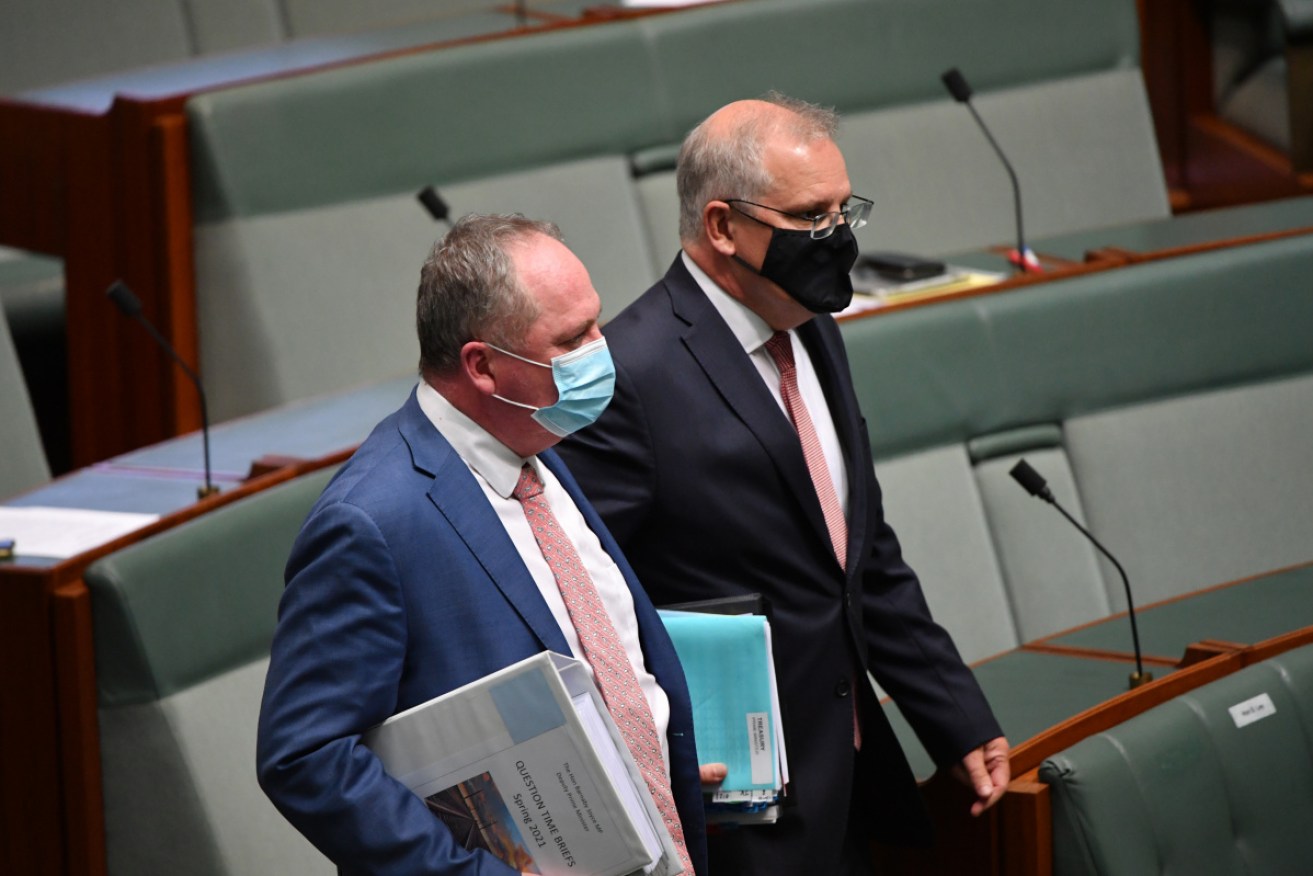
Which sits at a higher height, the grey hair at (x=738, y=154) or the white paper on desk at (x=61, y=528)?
the grey hair at (x=738, y=154)

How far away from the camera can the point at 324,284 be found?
2475 millimetres

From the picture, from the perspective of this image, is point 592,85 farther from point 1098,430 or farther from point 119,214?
point 1098,430

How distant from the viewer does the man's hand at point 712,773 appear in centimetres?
120

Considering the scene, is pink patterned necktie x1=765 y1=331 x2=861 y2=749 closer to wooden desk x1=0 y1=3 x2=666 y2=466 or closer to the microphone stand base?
the microphone stand base

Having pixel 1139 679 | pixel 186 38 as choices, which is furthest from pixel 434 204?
pixel 186 38

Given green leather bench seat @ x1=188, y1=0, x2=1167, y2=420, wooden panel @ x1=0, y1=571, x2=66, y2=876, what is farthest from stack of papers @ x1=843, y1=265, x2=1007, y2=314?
wooden panel @ x1=0, y1=571, x2=66, y2=876

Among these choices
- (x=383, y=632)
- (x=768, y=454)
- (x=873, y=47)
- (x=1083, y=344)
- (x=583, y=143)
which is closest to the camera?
(x=383, y=632)

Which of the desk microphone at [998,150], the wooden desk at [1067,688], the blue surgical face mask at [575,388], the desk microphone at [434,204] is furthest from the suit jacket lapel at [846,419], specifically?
the desk microphone at [998,150]

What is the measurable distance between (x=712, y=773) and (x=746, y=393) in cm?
30

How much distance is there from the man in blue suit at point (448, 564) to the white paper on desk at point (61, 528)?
601 millimetres

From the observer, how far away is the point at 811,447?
1344 millimetres

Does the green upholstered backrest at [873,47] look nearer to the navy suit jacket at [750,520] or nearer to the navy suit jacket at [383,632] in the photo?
the navy suit jacket at [750,520]

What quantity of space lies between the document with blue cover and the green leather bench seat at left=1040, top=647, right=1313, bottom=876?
29cm

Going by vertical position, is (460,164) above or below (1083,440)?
above
